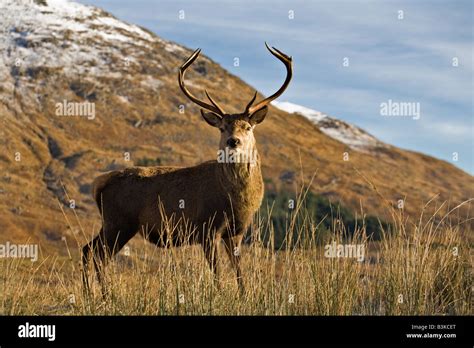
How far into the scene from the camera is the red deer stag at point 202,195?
9.43m

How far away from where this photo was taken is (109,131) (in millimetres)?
83562

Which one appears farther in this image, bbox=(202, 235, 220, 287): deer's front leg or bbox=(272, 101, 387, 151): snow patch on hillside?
bbox=(272, 101, 387, 151): snow patch on hillside

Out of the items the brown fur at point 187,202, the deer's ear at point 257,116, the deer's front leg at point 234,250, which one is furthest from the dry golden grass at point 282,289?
the deer's ear at point 257,116

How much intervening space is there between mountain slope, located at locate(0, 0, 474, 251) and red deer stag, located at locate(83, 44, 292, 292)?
136ft

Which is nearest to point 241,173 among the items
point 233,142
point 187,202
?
point 233,142

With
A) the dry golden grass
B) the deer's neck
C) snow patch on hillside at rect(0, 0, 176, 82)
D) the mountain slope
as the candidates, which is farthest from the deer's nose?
snow patch on hillside at rect(0, 0, 176, 82)

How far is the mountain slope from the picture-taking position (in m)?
66.4

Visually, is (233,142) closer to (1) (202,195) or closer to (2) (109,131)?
(1) (202,195)

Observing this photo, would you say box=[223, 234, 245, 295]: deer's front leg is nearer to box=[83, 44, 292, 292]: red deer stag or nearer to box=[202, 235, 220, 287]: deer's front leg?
box=[83, 44, 292, 292]: red deer stag

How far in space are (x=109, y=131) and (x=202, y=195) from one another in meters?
75.0

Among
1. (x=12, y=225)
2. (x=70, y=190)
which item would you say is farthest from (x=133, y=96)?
(x=12, y=225)

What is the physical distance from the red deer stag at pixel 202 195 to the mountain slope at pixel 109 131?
4137cm

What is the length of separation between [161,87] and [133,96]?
4.75 metres

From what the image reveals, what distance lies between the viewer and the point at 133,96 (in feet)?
313
